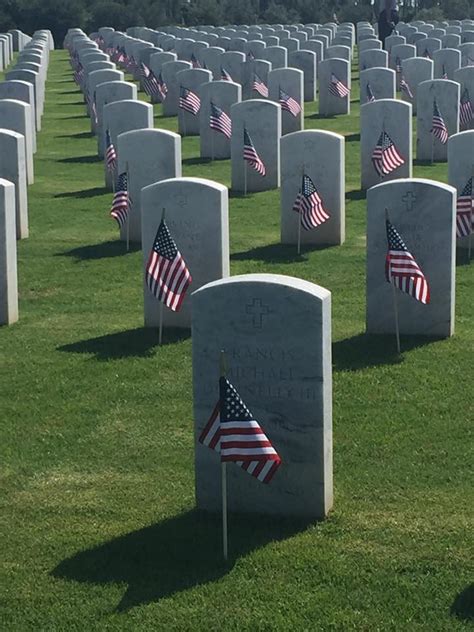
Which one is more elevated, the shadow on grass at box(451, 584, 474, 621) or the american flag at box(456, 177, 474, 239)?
the american flag at box(456, 177, 474, 239)

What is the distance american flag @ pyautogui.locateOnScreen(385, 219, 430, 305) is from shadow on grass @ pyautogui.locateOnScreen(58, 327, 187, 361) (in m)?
2.14

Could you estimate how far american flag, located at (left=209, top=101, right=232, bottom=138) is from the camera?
23636mm

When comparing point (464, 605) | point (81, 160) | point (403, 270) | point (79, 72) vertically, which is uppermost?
point (79, 72)

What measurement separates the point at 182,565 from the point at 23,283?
8.15 meters

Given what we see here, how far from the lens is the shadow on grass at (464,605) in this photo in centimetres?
773

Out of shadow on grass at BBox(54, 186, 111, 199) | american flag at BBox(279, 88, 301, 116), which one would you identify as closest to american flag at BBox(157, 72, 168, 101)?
american flag at BBox(279, 88, 301, 116)

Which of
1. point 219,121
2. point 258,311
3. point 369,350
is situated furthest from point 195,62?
point 258,311

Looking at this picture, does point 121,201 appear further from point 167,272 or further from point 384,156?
point 384,156

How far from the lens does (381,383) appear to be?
11.9m

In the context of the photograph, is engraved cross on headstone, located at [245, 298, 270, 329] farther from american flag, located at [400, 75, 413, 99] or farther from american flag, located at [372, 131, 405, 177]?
american flag, located at [400, 75, 413, 99]

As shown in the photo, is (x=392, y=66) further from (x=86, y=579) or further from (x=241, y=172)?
(x=86, y=579)

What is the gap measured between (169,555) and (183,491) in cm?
108

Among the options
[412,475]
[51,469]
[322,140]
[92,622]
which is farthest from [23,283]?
[92,622]

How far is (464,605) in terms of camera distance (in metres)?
7.84
